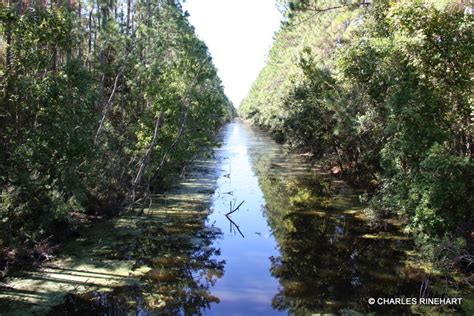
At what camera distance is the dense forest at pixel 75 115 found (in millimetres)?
12195

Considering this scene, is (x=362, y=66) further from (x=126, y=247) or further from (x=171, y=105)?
(x=126, y=247)

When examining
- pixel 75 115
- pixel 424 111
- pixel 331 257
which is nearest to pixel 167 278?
pixel 331 257

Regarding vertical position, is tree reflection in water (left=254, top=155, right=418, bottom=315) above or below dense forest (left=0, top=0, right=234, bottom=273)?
below

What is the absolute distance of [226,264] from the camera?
13844 millimetres

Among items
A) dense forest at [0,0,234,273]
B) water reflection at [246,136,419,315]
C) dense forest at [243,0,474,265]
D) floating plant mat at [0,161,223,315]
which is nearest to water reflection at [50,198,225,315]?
floating plant mat at [0,161,223,315]

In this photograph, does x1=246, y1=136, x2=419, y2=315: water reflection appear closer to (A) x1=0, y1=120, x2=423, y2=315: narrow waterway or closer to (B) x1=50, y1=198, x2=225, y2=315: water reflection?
(A) x1=0, y1=120, x2=423, y2=315: narrow waterway

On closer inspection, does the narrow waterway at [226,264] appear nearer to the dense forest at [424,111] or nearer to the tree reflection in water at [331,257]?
the tree reflection in water at [331,257]

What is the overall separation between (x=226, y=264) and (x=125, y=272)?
10.3 feet

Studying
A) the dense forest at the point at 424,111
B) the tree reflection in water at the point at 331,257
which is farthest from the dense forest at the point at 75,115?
the dense forest at the point at 424,111

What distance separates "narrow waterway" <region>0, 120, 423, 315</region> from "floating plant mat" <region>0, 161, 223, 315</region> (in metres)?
0.03

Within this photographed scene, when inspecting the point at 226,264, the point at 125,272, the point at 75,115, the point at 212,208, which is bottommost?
the point at 226,264

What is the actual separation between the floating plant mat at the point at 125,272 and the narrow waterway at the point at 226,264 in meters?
0.03

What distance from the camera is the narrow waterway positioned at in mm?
10680

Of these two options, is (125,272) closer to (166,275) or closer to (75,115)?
(166,275)
